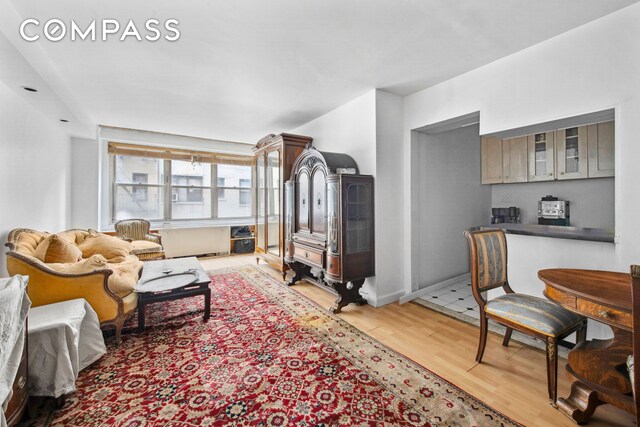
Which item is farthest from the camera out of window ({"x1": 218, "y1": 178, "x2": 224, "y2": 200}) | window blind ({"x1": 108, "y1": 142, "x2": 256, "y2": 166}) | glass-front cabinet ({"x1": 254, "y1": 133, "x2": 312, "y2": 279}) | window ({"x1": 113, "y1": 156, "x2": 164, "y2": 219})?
window ({"x1": 218, "y1": 178, "x2": 224, "y2": 200})

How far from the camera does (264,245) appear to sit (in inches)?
189

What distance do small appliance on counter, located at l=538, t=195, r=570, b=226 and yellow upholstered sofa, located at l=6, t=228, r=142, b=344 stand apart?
484cm

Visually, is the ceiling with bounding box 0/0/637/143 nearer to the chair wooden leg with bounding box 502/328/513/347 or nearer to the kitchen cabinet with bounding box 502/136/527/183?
the kitchen cabinet with bounding box 502/136/527/183

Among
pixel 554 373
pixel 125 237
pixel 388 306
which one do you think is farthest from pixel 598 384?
pixel 125 237

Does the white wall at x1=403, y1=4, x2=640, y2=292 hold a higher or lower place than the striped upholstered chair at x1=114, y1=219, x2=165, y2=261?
higher

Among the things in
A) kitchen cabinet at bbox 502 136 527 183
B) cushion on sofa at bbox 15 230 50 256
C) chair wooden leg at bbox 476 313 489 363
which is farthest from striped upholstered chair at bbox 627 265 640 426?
cushion on sofa at bbox 15 230 50 256

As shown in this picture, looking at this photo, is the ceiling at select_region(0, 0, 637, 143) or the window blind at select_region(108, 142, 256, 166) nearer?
the ceiling at select_region(0, 0, 637, 143)

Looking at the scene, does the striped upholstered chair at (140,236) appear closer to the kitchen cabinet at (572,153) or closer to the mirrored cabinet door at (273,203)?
the mirrored cabinet door at (273,203)

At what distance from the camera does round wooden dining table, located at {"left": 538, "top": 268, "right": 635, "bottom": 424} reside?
1258mm

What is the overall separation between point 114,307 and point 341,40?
9.70 ft

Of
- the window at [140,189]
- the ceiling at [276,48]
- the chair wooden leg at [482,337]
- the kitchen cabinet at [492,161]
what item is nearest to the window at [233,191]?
the window at [140,189]

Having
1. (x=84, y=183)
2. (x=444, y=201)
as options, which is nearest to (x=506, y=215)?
(x=444, y=201)

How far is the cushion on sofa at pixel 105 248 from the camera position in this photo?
11.2 ft

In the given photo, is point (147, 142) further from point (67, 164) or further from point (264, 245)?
point (264, 245)
